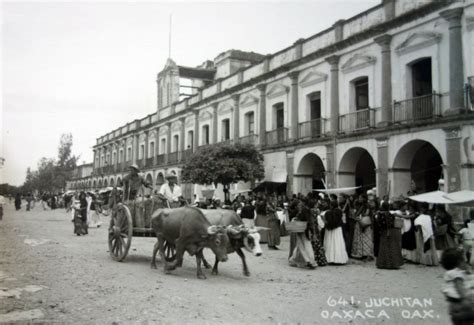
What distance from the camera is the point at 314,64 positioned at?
1861cm

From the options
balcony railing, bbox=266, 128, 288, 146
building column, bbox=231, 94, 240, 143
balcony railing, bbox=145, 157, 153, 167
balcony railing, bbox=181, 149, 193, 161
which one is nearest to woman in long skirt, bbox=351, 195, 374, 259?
balcony railing, bbox=266, 128, 288, 146

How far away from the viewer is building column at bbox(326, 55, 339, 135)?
683 inches

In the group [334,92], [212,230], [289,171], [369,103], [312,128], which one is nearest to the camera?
[212,230]

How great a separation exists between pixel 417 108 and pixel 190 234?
993 cm

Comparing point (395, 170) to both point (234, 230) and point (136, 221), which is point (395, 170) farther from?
point (136, 221)

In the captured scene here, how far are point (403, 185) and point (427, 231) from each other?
553cm

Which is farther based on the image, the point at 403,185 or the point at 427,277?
the point at 403,185

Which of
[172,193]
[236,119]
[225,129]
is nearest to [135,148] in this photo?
[225,129]

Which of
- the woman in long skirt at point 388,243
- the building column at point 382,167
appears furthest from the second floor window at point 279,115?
the woman in long skirt at point 388,243

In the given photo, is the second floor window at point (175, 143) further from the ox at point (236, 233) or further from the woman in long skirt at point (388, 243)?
the ox at point (236, 233)

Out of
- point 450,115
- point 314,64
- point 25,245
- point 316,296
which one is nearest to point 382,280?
point 316,296

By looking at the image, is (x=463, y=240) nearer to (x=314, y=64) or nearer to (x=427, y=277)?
(x=427, y=277)

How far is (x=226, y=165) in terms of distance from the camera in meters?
18.8

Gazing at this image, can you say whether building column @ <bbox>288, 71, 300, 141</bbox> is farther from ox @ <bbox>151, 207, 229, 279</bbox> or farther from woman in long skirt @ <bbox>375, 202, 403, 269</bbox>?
ox @ <bbox>151, 207, 229, 279</bbox>
